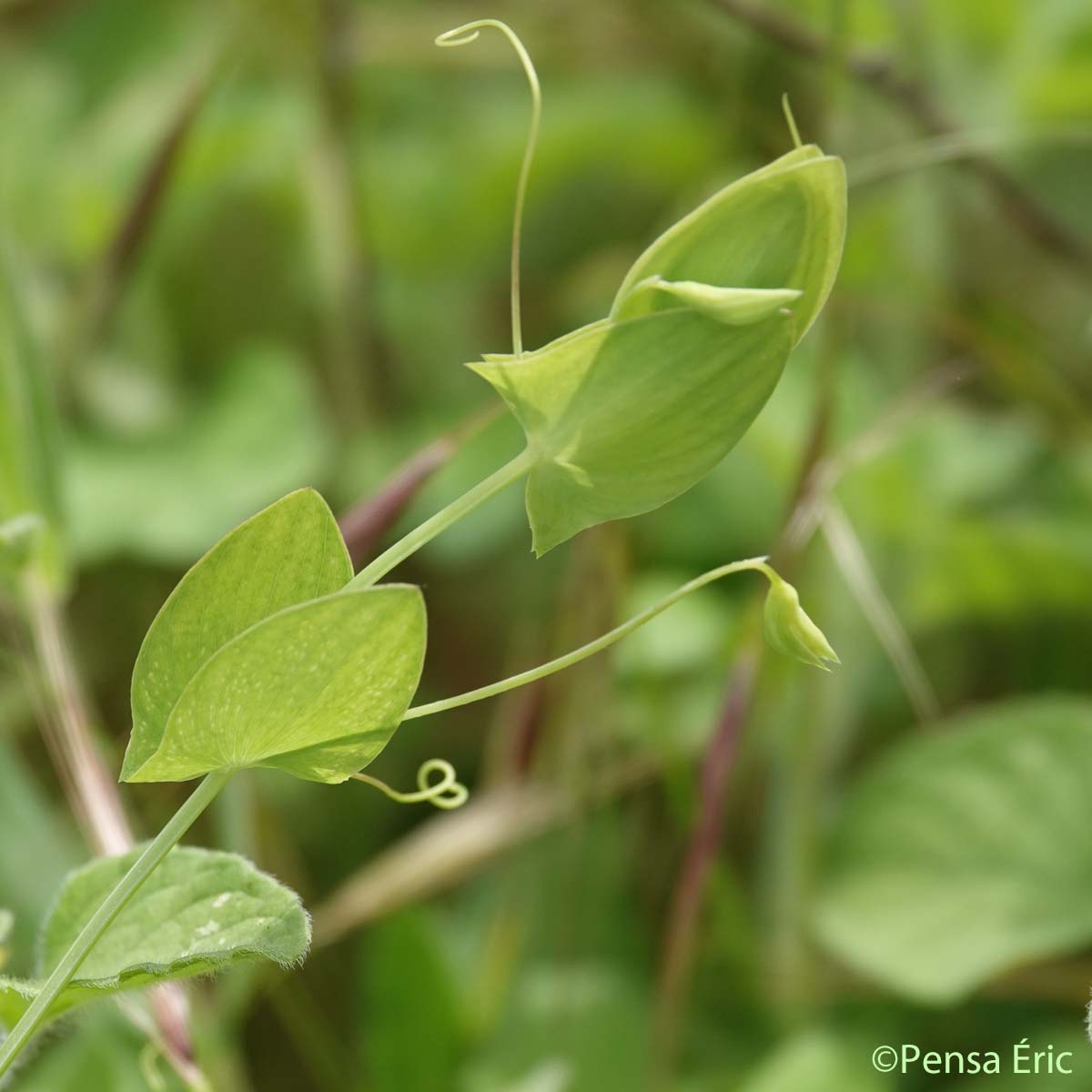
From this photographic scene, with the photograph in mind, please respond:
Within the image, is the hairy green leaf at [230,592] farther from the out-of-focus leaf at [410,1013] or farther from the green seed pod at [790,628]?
the out-of-focus leaf at [410,1013]

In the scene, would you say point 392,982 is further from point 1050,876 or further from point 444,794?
point 1050,876

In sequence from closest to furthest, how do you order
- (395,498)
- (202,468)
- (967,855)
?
1. (395,498)
2. (967,855)
3. (202,468)

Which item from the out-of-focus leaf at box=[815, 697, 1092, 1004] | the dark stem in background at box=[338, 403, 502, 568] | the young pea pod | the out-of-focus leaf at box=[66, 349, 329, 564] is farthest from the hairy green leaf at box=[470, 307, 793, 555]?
the out-of-focus leaf at box=[66, 349, 329, 564]

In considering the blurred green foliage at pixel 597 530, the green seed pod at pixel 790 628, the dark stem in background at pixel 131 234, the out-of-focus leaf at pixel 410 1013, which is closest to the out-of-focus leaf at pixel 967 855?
the blurred green foliage at pixel 597 530

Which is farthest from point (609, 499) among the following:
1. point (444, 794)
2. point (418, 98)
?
point (418, 98)

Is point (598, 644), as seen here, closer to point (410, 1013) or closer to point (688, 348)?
point (688, 348)

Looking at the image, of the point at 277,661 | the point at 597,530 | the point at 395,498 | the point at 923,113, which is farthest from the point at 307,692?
the point at 923,113

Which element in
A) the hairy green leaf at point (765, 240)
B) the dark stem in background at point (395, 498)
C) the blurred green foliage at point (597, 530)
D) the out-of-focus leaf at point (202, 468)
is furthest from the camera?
the out-of-focus leaf at point (202, 468)
